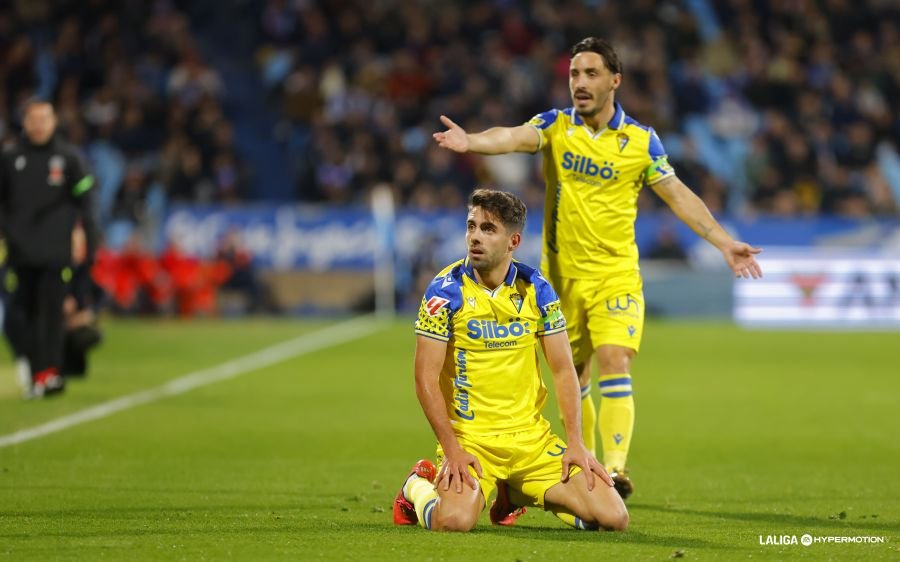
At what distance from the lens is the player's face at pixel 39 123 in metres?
13.1

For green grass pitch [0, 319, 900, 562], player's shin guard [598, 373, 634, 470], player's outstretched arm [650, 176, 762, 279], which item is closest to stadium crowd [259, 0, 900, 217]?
green grass pitch [0, 319, 900, 562]

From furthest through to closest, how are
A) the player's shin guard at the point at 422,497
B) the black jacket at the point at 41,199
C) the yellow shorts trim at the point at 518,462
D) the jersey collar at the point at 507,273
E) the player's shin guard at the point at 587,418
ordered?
the black jacket at the point at 41,199, the player's shin guard at the point at 587,418, the jersey collar at the point at 507,273, the yellow shorts trim at the point at 518,462, the player's shin guard at the point at 422,497

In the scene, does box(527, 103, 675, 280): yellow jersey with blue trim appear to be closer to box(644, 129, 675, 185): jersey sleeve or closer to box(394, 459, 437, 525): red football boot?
box(644, 129, 675, 185): jersey sleeve

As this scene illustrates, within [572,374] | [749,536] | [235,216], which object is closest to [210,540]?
[572,374]

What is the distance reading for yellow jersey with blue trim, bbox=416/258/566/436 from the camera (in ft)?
23.4

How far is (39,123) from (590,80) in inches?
249

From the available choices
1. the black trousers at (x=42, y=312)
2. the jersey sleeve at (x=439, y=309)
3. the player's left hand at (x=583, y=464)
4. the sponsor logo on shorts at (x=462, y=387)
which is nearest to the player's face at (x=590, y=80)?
the jersey sleeve at (x=439, y=309)

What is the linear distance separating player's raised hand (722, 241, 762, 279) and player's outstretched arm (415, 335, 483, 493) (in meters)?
1.92

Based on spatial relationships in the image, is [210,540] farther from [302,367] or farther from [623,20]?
[623,20]

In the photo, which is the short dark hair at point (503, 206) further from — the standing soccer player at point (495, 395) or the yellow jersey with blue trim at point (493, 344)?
the yellow jersey with blue trim at point (493, 344)

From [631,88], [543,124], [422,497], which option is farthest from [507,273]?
[631,88]

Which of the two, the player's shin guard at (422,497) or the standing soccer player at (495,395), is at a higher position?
the standing soccer player at (495,395)

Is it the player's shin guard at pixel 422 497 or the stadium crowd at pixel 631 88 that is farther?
the stadium crowd at pixel 631 88

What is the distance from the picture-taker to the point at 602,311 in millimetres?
8727
